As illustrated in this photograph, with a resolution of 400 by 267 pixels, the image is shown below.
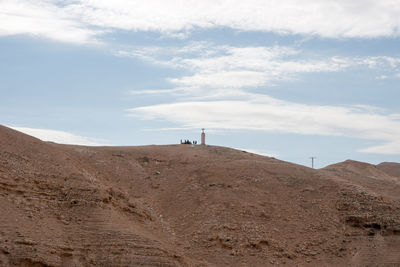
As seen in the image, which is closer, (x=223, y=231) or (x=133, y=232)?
(x=133, y=232)

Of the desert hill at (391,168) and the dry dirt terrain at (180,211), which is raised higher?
the desert hill at (391,168)

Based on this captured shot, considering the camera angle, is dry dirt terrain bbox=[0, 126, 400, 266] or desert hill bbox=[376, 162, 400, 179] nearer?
dry dirt terrain bbox=[0, 126, 400, 266]

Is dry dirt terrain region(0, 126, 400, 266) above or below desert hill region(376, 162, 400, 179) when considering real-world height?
below

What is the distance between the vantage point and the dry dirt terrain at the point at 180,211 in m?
21.6

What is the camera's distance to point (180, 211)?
1091 inches

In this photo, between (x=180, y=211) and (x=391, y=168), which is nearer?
(x=180, y=211)

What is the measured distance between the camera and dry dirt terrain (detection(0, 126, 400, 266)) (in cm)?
2158

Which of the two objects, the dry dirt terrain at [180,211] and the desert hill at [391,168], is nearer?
the dry dirt terrain at [180,211]

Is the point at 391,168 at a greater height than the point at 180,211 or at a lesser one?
greater

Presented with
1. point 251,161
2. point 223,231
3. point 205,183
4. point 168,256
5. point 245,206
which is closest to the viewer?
point 168,256

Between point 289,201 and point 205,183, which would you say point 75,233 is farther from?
point 289,201

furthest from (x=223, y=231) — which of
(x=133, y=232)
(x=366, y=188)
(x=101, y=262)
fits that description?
(x=366, y=188)

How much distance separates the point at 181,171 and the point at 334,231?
9148 millimetres

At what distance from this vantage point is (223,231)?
83.9 ft
